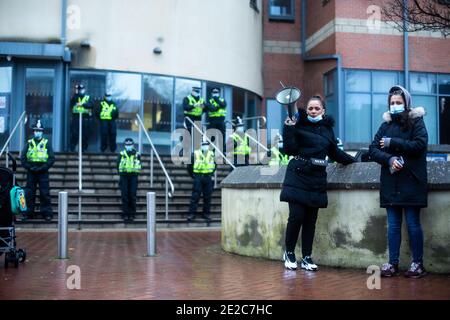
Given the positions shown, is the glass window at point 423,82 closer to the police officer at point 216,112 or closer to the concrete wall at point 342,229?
the police officer at point 216,112

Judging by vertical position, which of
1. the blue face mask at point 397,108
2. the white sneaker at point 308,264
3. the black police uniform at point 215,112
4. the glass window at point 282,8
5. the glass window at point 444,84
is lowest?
the white sneaker at point 308,264

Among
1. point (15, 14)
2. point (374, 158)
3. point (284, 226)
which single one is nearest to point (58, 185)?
point (15, 14)

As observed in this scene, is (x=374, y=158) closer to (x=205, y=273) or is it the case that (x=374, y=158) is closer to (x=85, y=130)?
(x=205, y=273)

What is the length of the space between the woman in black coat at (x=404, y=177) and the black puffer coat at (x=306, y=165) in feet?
2.07

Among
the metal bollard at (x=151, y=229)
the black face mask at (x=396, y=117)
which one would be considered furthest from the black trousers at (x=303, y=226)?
the metal bollard at (x=151, y=229)

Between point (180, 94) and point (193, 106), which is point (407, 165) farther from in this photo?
point (180, 94)

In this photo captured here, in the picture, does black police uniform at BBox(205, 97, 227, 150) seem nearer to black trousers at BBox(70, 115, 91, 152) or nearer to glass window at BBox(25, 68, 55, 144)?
black trousers at BBox(70, 115, 91, 152)

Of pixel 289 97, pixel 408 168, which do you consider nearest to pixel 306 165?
pixel 289 97

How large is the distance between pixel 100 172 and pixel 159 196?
192 centimetres

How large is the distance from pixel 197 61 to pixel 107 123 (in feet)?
13.4

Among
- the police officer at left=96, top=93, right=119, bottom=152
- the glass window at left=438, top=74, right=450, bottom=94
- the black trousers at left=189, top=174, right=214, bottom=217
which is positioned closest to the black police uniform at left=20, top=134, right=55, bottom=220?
the black trousers at left=189, top=174, right=214, bottom=217

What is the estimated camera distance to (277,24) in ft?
77.8

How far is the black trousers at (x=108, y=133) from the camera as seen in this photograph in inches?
695

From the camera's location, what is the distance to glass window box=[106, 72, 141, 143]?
62.6 feet
